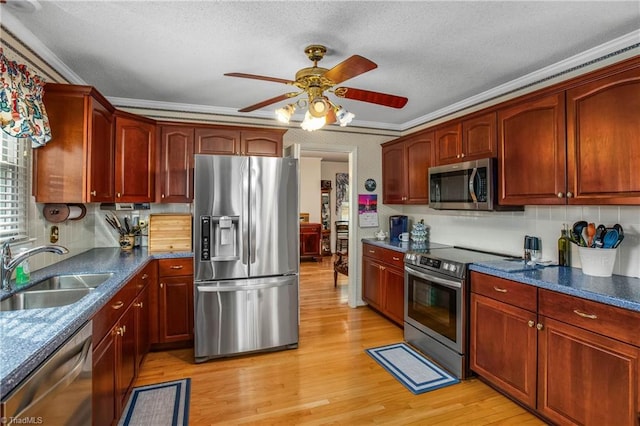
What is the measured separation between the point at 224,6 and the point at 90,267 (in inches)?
76.3

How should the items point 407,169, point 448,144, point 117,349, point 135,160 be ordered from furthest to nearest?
point 407,169
point 448,144
point 135,160
point 117,349

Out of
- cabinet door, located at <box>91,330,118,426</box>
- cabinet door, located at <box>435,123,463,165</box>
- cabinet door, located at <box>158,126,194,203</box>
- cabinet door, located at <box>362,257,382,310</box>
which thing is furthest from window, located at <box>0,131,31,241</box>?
cabinet door, located at <box>435,123,463,165</box>

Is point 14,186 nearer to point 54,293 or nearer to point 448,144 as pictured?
point 54,293

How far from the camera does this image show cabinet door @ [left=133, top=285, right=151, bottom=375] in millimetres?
2518

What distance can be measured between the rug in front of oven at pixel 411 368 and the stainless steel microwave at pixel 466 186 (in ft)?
4.58

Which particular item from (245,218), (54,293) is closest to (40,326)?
(54,293)

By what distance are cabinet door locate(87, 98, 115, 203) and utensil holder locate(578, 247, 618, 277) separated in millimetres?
3393

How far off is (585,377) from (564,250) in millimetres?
968

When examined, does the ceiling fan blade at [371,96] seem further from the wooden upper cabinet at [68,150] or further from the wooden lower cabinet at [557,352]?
the wooden upper cabinet at [68,150]

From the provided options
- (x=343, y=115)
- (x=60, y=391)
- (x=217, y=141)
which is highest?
(x=217, y=141)

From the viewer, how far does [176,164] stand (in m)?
3.40

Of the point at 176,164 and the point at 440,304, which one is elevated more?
the point at 176,164

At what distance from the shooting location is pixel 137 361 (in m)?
2.52

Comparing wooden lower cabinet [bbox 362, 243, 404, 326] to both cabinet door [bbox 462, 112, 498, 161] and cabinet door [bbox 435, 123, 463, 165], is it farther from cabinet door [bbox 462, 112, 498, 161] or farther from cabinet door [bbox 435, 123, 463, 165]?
cabinet door [bbox 462, 112, 498, 161]
